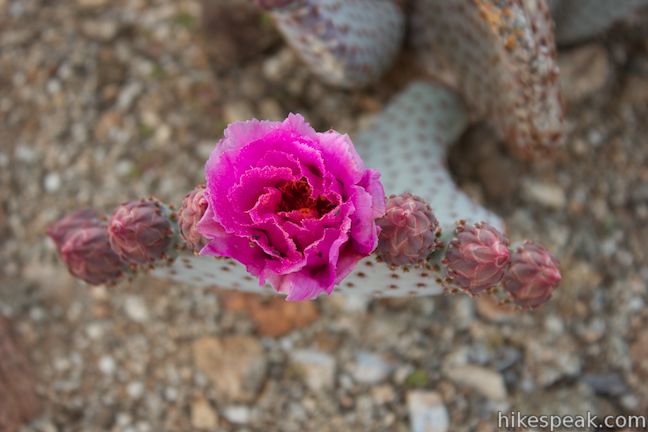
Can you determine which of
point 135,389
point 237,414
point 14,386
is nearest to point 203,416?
point 237,414

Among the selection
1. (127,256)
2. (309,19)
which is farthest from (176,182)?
(127,256)

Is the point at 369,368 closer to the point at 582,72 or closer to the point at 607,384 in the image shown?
the point at 607,384

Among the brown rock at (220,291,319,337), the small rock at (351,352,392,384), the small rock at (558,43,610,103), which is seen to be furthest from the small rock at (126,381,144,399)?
the small rock at (558,43,610,103)

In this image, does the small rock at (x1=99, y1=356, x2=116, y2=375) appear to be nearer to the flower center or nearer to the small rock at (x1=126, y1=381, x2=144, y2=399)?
the small rock at (x1=126, y1=381, x2=144, y2=399)

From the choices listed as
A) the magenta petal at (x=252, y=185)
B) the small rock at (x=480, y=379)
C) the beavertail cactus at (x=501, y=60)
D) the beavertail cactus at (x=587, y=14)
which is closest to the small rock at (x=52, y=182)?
the beavertail cactus at (x=501, y=60)

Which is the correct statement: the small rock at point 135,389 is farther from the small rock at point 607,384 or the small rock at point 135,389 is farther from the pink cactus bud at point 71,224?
the small rock at point 607,384

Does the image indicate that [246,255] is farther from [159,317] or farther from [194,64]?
[194,64]
